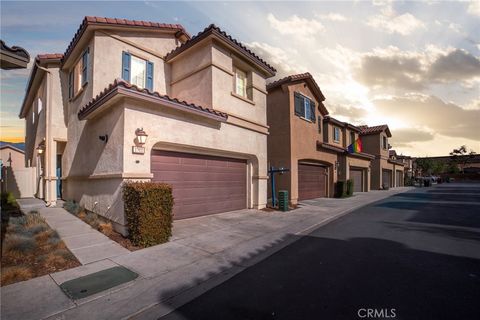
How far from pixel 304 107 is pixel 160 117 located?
1116cm


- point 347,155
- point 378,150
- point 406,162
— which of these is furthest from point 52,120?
point 406,162

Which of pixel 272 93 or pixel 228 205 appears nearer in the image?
pixel 228 205

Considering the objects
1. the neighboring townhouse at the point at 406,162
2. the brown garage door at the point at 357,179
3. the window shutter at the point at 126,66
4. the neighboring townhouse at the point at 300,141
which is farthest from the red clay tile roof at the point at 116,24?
the neighboring townhouse at the point at 406,162

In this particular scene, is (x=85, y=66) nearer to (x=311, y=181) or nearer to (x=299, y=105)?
(x=299, y=105)

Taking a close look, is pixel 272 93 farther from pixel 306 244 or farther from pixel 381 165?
pixel 381 165

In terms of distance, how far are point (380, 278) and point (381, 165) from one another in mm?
28099

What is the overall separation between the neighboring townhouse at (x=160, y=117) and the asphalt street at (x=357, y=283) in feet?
14.3

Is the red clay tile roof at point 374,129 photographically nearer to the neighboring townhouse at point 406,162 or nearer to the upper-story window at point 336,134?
the upper-story window at point 336,134

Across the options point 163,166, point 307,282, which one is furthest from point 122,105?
point 307,282

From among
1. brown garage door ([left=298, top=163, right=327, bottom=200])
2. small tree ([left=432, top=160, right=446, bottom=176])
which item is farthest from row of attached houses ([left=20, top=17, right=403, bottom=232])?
small tree ([left=432, top=160, right=446, bottom=176])

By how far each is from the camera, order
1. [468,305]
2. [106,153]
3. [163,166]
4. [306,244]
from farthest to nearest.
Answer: [163,166] → [106,153] → [306,244] → [468,305]

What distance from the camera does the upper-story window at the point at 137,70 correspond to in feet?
33.2

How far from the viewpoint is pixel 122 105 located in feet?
22.3

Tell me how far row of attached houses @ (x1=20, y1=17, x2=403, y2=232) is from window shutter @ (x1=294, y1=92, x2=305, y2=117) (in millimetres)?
408
